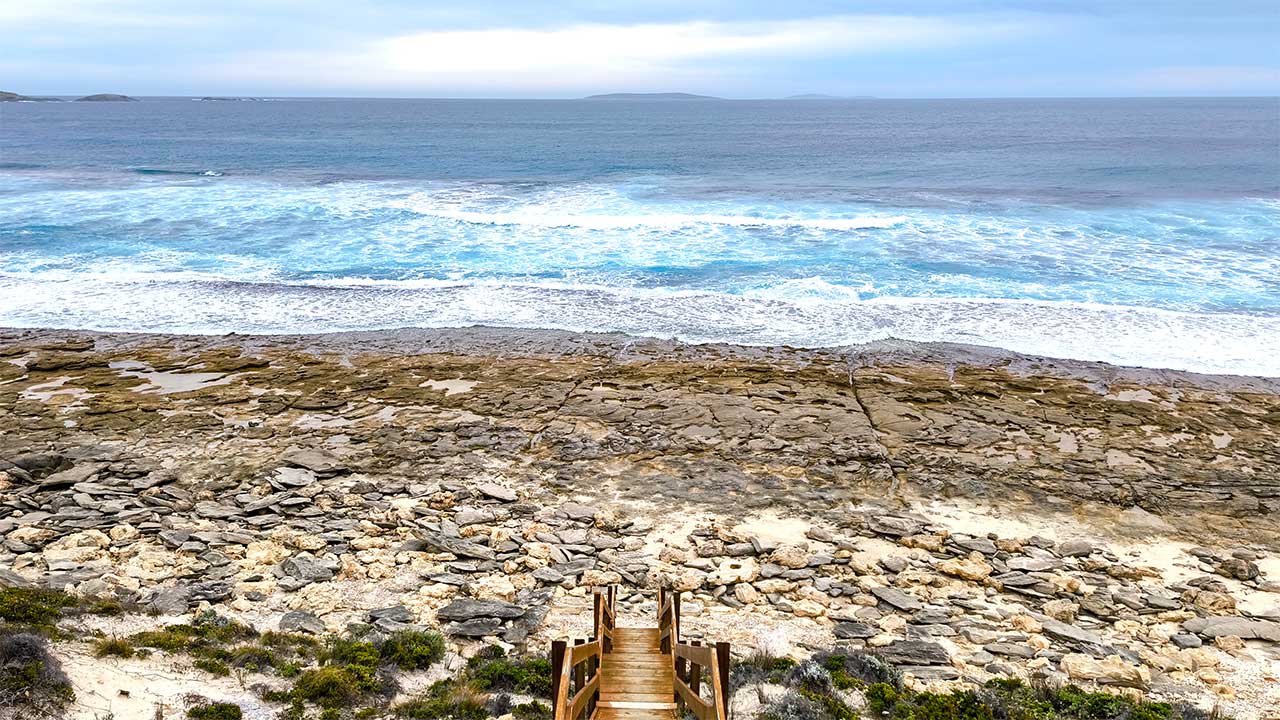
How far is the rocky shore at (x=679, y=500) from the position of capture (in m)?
10.0

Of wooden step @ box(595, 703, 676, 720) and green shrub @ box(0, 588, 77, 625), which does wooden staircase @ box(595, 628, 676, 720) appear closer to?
wooden step @ box(595, 703, 676, 720)

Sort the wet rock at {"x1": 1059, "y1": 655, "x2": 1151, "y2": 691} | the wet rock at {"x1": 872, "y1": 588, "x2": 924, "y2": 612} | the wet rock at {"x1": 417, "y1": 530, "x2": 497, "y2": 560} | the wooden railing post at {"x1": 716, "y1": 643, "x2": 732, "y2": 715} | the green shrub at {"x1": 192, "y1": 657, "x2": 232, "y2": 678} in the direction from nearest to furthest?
1. the wooden railing post at {"x1": 716, "y1": 643, "x2": 732, "y2": 715}
2. the green shrub at {"x1": 192, "y1": 657, "x2": 232, "y2": 678}
3. the wet rock at {"x1": 1059, "y1": 655, "x2": 1151, "y2": 691}
4. the wet rock at {"x1": 872, "y1": 588, "x2": 924, "y2": 612}
5. the wet rock at {"x1": 417, "y1": 530, "x2": 497, "y2": 560}

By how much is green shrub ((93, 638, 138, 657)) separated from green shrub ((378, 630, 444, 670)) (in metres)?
2.39

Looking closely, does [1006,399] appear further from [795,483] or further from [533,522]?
[533,522]

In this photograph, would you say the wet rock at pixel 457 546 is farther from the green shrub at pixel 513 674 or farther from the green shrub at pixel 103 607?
the green shrub at pixel 103 607

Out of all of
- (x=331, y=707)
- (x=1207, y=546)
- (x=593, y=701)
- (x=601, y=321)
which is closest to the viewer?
(x=593, y=701)

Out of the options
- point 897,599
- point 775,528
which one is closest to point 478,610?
point 775,528

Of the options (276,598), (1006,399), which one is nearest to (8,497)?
(276,598)

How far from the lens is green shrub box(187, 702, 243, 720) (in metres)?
7.45

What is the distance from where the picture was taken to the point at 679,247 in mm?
32969

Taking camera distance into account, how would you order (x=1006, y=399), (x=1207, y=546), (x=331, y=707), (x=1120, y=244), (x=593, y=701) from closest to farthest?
(x=593, y=701) → (x=331, y=707) → (x=1207, y=546) → (x=1006, y=399) → (x=1120, y=244)

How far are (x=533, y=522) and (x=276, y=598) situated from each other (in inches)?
146

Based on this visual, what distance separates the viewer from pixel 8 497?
42.1 feet

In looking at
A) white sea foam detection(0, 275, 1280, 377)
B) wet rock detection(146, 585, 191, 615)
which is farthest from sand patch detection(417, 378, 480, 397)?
wet rock detection(146, 585, 191, 615)
